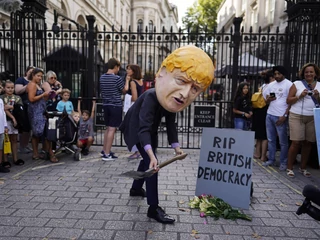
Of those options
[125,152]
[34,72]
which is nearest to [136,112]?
[34,72]

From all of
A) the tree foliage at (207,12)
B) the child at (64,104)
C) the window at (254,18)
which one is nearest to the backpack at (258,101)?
the child at (64,104)

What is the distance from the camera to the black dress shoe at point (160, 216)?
3.50m

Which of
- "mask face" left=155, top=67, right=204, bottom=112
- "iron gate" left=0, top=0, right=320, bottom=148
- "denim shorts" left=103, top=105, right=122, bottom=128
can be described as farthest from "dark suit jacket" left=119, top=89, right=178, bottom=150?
"iron gate" left=0, top=0, right=320, bottom=148

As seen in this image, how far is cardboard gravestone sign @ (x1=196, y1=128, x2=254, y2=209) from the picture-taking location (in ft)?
12.8

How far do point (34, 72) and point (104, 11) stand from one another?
1144 inches

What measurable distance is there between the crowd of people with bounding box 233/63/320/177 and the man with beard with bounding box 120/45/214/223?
2.85 meters

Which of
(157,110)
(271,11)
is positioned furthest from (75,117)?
(271,11)

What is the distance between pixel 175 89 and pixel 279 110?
343 cm

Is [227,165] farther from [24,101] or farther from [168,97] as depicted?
[24,101]

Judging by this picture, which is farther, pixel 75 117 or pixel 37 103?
pixel 75 117

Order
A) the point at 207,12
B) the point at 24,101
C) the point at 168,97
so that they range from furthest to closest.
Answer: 1. the point at 207,12
2. the point at 24,101
3. the point at 168,97

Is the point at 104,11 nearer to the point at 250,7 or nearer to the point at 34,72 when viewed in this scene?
the point at 250,7

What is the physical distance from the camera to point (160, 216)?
3525 mm

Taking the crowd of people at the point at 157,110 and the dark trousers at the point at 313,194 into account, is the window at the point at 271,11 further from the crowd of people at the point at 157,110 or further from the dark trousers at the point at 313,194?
the dark trousers at the point at 313,194
